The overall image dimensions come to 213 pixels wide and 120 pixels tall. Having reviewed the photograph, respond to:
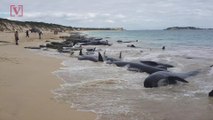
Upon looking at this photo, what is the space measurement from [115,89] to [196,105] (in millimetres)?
2832

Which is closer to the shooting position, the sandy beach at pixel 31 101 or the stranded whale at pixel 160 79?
the sandy beach at pixel 31 101

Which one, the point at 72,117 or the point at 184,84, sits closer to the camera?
the point at 72,117

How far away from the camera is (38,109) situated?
24.5ft

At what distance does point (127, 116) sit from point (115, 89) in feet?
10.3

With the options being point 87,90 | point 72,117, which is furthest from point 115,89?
point 72,117

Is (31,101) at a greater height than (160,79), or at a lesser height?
lesser

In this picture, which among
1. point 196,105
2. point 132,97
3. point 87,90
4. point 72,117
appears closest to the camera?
point 72,117

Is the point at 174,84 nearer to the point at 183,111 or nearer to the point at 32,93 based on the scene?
the point at 183,111

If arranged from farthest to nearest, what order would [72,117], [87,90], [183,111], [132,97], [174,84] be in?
[174,84] → [87,90] → [132,97] → [183,111] → [72,117]

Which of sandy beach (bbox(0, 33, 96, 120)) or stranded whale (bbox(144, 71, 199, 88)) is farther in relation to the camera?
stranded whale (bbox(144, 71, 199, 88))

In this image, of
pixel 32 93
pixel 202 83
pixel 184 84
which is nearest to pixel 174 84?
pixel 184 84

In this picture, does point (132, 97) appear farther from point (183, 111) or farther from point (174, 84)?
point (174, 84)

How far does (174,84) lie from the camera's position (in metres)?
11.8

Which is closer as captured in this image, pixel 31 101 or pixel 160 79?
pixel 31 101
